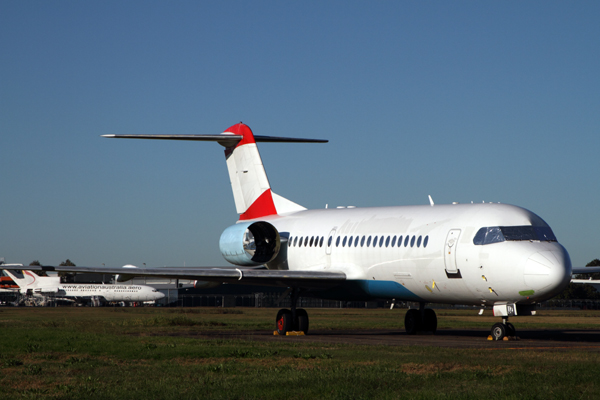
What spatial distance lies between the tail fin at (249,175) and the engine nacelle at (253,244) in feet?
8.21

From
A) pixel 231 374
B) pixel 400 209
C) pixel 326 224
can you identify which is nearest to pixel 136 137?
pixel 326 224

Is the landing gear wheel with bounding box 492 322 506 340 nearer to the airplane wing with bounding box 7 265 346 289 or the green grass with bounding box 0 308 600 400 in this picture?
the green grass with bounding box 0 308 600 400

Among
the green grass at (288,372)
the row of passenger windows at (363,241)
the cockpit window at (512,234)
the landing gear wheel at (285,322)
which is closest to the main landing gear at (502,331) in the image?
the cockpit window at (512,234)

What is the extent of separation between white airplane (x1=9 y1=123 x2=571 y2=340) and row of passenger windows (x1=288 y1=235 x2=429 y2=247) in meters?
0.04

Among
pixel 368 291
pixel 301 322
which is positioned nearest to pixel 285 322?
pixel 301 322

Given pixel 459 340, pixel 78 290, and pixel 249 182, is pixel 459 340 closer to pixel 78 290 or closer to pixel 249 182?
pixel 249 182

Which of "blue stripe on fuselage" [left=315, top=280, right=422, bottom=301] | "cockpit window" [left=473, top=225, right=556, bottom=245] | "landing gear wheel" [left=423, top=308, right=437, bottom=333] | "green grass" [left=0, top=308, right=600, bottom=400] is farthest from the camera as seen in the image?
"landing gear wheel" [left=423, top=308, right=437, bottom=333]

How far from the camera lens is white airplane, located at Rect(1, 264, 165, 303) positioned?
91.8 m

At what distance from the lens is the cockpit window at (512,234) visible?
2053 centimetres

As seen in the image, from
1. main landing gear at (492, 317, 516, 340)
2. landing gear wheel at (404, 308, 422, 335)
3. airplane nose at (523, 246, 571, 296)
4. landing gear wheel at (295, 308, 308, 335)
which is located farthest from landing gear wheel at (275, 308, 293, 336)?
airplane nose at (523, 246, 571, 296)

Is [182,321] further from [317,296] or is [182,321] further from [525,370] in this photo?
[525,370]

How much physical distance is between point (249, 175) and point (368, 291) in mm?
9488

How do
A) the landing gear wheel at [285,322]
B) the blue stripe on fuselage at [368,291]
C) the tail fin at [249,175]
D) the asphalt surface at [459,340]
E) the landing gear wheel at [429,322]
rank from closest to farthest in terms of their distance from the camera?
the asphalt surface at [459,340] < the blue stripe on fuselage at [368,291] < the landing gear wheel at [285,322] < the landing gear wheel at [429,322] < the tail fin at [249,175]

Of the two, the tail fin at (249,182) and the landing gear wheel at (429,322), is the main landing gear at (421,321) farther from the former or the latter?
the tail fin at (249,182)
